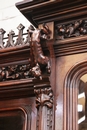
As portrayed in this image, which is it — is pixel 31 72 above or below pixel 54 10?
below

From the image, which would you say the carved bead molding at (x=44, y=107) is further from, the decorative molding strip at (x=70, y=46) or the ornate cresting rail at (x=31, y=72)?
the decorative molding strip at (x=70, y=46)

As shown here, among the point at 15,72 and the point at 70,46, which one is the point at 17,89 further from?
the point at 70,46

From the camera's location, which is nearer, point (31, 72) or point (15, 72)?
point (31, 72)

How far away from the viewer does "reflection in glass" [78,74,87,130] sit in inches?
29.0

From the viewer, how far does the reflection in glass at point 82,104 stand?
736mm

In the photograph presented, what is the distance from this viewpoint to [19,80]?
91 centimetres

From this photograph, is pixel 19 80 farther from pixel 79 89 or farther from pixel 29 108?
pixel 79 89

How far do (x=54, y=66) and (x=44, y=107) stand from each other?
0.14 metres

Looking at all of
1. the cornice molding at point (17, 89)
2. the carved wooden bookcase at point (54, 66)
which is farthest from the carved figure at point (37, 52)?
the cornice molding at point (17, 89)

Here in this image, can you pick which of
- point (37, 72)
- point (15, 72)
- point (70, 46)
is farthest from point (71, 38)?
point (15, 72)

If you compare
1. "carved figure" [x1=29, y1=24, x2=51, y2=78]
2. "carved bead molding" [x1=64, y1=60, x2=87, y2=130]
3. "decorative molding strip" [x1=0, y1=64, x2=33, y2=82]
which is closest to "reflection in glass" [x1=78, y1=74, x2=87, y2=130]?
"carved bead molding" [x1=64, y1=60, x2=87, y2=130]

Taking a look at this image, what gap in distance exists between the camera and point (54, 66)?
2.66 feet

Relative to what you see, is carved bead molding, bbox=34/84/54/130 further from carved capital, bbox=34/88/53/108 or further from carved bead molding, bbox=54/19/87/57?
carved bead molding, bbox=54/19/87/57

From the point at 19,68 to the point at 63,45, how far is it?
0.69ft
